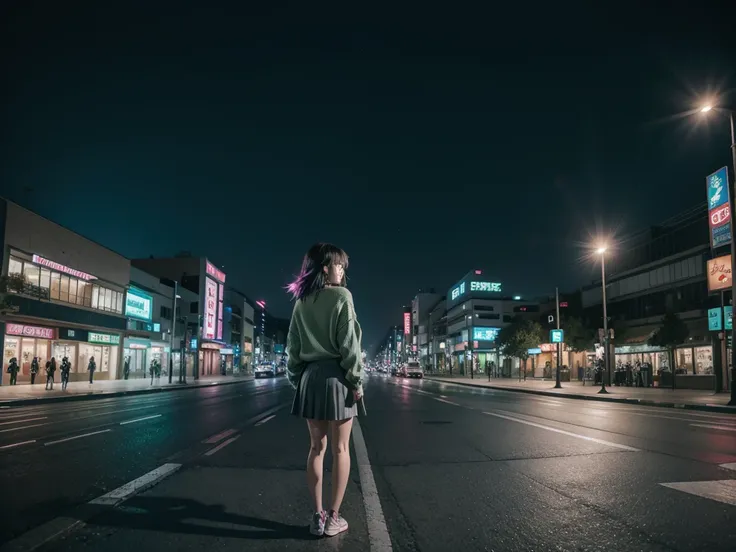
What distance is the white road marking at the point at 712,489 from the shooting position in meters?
5.06

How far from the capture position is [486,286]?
104 metres

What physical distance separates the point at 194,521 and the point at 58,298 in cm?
3712

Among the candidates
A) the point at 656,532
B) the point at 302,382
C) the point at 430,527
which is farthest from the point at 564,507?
the point at 302,382

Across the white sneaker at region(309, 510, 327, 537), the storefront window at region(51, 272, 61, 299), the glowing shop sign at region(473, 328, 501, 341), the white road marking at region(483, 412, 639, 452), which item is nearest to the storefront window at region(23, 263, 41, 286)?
the storefront window at region(51, 272, 61, 299)

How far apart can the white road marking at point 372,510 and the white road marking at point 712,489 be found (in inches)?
117

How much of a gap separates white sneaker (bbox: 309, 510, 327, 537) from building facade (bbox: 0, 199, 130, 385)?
82.7 ft

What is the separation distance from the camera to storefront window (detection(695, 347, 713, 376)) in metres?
32.3

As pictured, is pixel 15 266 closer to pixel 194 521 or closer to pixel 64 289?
pixel 64 289

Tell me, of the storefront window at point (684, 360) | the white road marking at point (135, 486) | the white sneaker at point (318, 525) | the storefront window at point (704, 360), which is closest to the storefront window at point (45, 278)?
the white road marking at point (135, 486)

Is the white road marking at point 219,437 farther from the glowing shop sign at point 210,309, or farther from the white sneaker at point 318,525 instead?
the glowing shop sign at point 210,309

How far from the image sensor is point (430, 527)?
435 cm

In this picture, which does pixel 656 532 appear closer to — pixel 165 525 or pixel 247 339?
pixel 165 525

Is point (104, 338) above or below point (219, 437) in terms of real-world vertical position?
above

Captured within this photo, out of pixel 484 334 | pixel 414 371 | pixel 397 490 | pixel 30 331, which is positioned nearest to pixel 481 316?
pixel 484 334
